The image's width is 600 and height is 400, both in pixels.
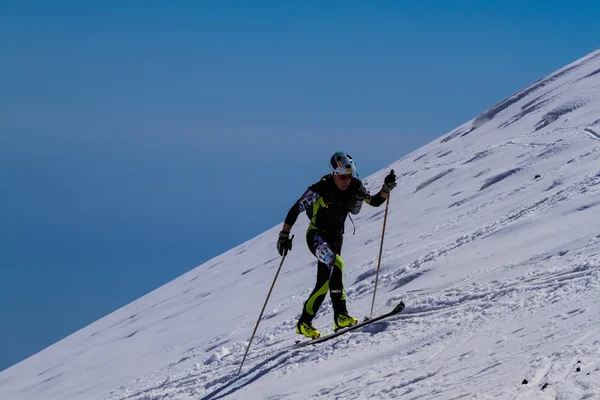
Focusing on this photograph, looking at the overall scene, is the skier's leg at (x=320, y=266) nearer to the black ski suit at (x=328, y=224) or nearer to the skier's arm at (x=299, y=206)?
the black ski suit at (x=328, y=224)

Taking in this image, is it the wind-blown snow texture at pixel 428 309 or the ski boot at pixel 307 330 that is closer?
the wind-blown snow texture at pixel 428 309

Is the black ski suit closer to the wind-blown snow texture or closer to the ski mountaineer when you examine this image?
the ski mountaineer

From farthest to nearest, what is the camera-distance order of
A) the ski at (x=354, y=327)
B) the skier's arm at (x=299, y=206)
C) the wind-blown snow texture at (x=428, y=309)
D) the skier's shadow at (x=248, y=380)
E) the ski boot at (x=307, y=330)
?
the ski boot at (x=307, y=330)
the skier's arm at (x=299, y=206)
the ski at (x=354, y=327)
the skier's shadow at (x=248, y=380)
the wind-blown snow texture at (x=428, y=309)

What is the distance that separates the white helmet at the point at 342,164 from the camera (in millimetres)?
8820

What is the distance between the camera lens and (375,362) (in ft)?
23.7

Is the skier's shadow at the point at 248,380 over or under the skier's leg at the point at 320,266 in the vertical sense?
under

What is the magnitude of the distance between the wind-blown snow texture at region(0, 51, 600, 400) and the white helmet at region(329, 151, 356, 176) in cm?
175

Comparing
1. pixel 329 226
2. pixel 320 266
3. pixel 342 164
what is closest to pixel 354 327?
pixel 320 266

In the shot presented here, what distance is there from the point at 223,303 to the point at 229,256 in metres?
9.27

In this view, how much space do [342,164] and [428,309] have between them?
6.37 feet

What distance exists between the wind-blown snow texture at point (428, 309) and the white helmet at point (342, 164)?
175 centimetres

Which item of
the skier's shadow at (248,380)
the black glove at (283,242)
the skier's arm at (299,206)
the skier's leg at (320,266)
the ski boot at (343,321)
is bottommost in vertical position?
the skier's shadow at (248,380)

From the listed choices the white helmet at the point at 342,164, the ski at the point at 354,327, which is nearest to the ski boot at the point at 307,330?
the ski at the point at 354,327

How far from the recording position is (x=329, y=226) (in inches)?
362
